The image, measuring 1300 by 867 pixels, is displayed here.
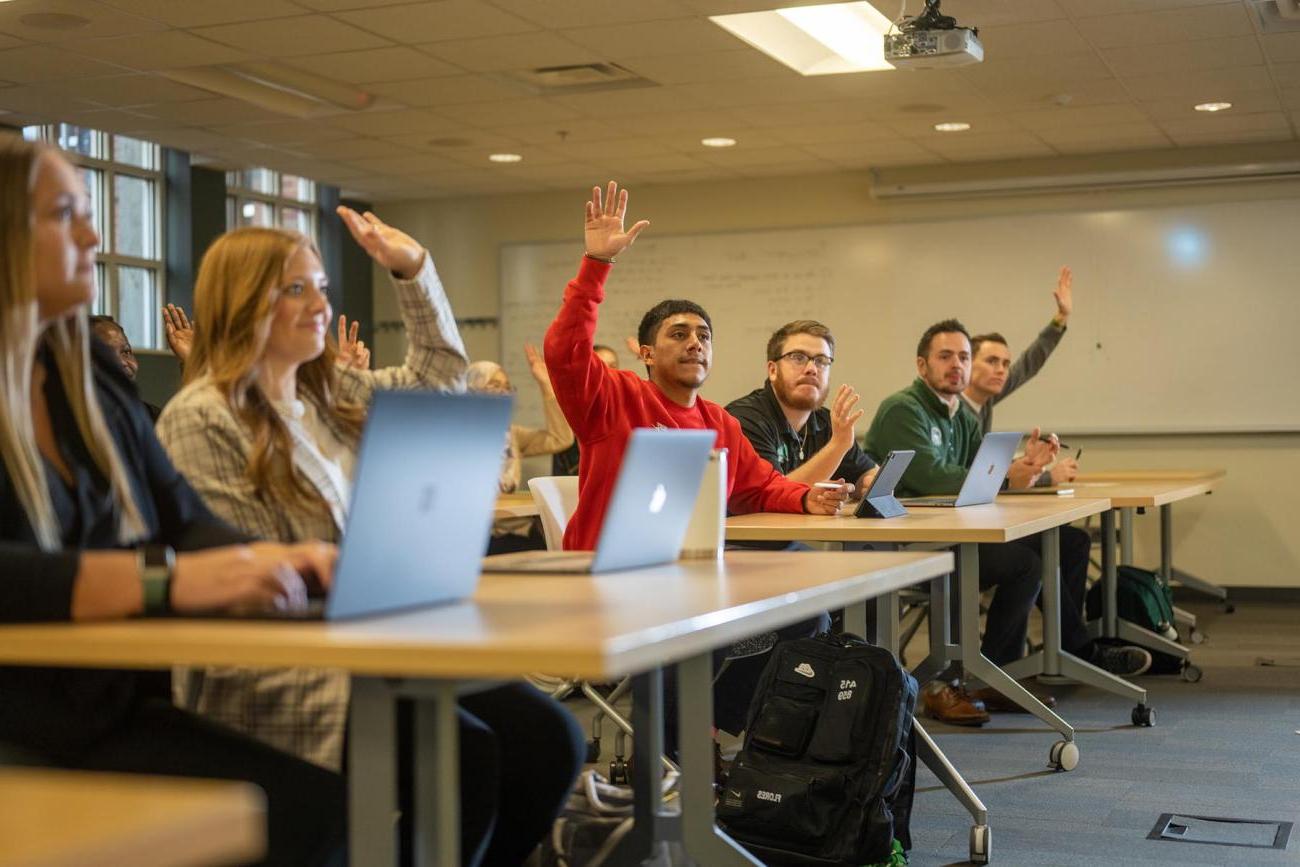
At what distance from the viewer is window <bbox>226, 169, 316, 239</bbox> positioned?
28.8ft

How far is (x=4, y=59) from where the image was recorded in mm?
5938

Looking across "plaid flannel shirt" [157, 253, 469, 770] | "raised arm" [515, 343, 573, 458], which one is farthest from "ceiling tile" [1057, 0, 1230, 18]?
"plaid flannel shirt" [157, 253, 469, 770]

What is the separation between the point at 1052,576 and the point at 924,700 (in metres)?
0.66

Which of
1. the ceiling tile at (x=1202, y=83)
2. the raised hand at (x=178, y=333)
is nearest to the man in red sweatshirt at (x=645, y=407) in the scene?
the raised hand at (x=178, y=333)

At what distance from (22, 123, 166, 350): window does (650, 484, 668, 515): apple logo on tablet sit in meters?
6.26

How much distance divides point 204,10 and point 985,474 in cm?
312

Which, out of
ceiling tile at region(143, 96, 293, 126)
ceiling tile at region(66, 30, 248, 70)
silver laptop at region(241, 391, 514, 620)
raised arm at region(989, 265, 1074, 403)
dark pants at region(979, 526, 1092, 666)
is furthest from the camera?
ceiling tile at region(143, 96, 293, 126)

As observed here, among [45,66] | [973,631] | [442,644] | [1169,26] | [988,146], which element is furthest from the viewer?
[988,146]

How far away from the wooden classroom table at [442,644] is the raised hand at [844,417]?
199 cm

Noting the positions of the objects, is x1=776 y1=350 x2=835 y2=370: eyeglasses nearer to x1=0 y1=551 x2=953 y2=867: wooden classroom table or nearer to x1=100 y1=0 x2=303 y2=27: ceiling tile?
x1=100 y1=0 x2=303 y2=27: ceiling tile

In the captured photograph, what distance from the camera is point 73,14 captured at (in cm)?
532

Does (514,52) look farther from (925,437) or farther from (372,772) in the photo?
(372,772)

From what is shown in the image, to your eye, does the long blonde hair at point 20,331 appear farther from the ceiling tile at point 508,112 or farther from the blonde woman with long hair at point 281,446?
the ceiling tile at point 508,112

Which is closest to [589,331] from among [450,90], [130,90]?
[450,90]
